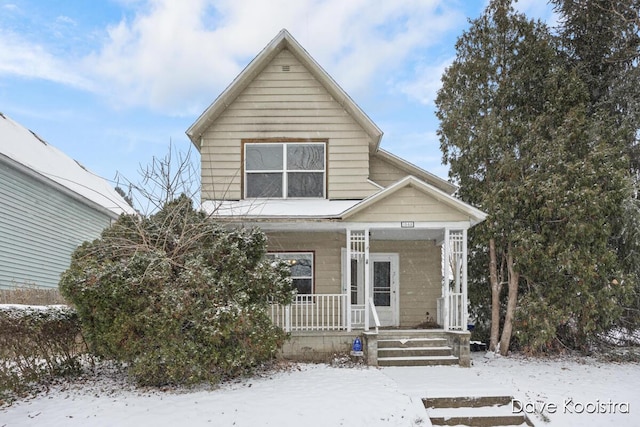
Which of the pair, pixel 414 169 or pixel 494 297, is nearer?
pixel 494 297

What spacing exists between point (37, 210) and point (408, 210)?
11.1 metres

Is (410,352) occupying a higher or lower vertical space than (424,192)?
lower

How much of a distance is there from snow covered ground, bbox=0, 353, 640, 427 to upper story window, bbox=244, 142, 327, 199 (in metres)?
4.51

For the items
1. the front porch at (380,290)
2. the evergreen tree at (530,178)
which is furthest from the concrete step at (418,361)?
the evergreen tree at (530,178)

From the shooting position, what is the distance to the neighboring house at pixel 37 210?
42.2ft

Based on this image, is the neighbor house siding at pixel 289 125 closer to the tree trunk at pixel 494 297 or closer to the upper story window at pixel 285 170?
the upper story window at pixel 285 170

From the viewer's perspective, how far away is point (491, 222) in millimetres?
11148

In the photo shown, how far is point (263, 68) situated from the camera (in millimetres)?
12055

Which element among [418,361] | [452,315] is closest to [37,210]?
[418,361]

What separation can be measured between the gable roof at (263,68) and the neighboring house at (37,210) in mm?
3040

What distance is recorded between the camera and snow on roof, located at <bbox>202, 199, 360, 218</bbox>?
10.5m

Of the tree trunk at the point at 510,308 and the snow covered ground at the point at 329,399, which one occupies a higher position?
the tree trunk at the point at 510,308

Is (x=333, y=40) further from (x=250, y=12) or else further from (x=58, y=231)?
(x=58, y=231)

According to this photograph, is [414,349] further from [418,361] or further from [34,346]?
[34,346]
